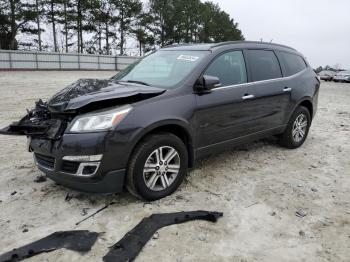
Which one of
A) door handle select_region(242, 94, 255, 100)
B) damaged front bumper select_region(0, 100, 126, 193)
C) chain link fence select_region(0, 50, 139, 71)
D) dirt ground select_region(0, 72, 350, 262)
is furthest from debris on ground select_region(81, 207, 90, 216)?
chain link fence select_region(0, 50, 139, 71)

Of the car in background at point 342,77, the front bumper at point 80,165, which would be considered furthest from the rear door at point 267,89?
the car in background at point 342,77

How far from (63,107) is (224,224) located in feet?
6.53

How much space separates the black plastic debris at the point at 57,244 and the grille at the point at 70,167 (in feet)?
1.91

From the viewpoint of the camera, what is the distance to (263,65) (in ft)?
17.1

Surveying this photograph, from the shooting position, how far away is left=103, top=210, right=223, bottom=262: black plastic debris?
2897 millimetres

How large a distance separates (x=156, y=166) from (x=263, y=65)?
248 cm

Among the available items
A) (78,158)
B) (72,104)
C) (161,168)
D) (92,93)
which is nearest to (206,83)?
(161,168)

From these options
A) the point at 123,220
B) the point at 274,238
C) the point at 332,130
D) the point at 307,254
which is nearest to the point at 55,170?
the point at 123,220

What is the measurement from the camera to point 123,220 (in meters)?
3.47

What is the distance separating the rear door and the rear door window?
16 cm

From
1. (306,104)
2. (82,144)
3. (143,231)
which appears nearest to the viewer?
(143,231)

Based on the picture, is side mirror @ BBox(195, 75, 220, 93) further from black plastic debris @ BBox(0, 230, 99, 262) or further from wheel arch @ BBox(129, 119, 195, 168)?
black plastic debris @ BBox(0, 230, 99, 262)

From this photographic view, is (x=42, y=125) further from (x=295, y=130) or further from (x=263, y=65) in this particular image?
(x=295, y=130)

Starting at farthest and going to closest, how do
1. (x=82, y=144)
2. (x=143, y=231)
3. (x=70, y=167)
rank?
1. (x=70, y=167)
2. (x=82, y=144)
3. (x=143, y=231)
